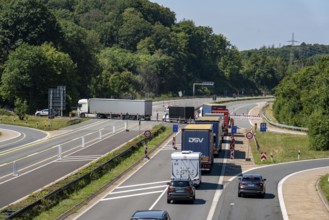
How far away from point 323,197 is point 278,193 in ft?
10.8

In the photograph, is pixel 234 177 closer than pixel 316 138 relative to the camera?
Yes

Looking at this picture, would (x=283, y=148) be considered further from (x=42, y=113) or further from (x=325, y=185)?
(x=42, y=113)

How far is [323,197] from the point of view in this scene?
3881 centimetres

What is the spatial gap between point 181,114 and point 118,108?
41.4ft

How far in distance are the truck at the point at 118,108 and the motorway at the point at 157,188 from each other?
3525 centimetres

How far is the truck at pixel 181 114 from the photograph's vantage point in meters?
96.1

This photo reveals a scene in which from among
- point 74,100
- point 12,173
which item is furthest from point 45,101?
point 12,173

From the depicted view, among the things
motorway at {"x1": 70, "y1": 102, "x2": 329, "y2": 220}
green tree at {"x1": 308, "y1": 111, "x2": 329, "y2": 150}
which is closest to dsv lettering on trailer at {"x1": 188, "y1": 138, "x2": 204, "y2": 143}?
motorway at {"x1": 70, "y1": 102, "x2": 329, "y2": 220}

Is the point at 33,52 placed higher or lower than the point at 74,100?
higher

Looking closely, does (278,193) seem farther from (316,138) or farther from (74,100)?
(74,100)

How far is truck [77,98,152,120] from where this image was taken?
102 meters

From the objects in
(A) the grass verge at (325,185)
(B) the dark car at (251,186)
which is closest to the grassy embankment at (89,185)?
(B) the dark car at (251,186)

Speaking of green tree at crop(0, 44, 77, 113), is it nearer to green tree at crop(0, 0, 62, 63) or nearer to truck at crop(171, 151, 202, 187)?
green tree at crop(0, 0, 62, 63)

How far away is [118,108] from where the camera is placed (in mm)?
104000
